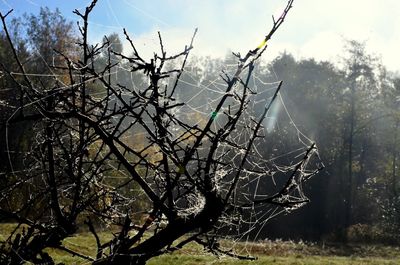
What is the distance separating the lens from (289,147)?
3181cm

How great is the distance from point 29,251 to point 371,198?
1418 inches

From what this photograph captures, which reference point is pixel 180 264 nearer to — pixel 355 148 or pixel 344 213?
pixel 344 213

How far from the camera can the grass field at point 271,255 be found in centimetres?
1083

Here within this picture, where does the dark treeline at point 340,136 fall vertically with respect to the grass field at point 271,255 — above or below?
above

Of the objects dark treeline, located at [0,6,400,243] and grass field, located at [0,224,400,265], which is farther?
dark treeline, located at [0,6,400,243]

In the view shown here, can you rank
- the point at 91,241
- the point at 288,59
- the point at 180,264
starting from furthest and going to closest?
the point at 288,59 < the point at 91,241 < the point at 180,264

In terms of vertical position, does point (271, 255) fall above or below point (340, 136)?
below

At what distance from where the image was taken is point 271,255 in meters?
16.3

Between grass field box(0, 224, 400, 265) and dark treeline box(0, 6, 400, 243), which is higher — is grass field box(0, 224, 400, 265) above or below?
below

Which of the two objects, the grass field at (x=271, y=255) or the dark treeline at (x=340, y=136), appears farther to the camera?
the dark treeline at (x=340, y=136)

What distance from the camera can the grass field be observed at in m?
Answer: 10.8

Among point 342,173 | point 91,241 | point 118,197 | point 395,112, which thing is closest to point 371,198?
point 342,173

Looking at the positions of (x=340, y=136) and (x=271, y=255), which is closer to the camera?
(x=271, y=255)

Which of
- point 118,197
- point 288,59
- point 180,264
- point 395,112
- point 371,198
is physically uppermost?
point 288,59
